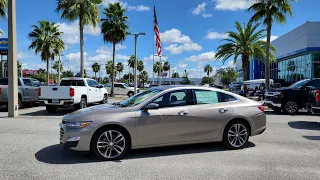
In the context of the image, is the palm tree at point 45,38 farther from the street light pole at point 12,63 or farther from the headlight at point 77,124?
the headlight at point 77,124

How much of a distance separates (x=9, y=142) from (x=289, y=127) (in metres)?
8.86

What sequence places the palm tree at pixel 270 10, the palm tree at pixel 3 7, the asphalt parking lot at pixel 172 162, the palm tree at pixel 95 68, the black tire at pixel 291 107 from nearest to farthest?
the asphalt parking lot at pixel 172 162 < the black tire at pixel 291 107 < the palm tree at pixel 270 10 < the palm tree at pixel 3 7 < the palm tree at pixel 95 68

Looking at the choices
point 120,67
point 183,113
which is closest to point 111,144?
point 183,113

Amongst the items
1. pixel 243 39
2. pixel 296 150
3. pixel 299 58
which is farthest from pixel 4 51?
pixel 299 58

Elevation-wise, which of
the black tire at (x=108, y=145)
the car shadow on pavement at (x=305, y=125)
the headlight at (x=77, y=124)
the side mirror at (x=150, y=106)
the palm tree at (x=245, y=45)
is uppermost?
the palm tree at (x=245, y=45)

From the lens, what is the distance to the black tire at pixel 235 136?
6797 mm

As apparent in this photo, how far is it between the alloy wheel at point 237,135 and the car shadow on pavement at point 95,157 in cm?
27

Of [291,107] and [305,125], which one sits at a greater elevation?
[291,107]

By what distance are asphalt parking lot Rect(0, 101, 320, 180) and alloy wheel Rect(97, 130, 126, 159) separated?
0.67 ft

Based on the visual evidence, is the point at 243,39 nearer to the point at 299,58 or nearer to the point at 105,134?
the point at 299,58

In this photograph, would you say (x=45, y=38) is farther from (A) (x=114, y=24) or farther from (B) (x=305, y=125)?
(B) (x=305, y=125)

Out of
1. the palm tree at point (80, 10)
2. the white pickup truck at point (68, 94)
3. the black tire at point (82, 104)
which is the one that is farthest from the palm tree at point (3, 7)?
the black tire at point (82, 104)

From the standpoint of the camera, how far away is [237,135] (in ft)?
22.6

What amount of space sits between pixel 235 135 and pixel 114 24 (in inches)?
1120
